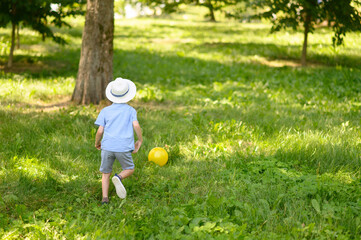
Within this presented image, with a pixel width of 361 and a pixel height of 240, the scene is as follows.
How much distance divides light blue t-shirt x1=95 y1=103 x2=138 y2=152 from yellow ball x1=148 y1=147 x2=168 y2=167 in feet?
3.04

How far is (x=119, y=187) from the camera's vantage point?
402 centimetres

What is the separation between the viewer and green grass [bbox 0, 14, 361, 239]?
3.55m

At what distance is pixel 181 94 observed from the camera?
9242 mm

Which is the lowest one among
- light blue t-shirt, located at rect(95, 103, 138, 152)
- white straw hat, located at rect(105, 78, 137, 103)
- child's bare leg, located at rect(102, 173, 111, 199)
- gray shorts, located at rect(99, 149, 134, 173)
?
child's bare leg, located at rect(102, 173, 111, 199)

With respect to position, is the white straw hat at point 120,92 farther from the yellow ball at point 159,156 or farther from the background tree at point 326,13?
the background tree at point 326,13

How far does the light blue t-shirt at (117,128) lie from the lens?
4.09m

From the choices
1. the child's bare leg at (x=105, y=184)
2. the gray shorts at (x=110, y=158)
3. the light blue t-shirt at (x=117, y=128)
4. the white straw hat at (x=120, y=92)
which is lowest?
the child's bare leg at (x=105, y=184)

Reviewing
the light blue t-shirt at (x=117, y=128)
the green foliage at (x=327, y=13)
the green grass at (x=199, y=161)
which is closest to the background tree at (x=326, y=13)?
the green foliage at (x=327, y=13)

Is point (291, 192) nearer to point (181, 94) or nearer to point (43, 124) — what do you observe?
point (43, 124)

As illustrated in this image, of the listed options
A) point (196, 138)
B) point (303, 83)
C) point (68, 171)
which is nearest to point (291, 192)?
point (196, 138)

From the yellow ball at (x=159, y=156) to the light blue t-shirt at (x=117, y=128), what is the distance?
93 centimetres

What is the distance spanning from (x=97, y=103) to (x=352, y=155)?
16.7 feet

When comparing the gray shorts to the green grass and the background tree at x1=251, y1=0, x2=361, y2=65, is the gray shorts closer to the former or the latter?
the green grass


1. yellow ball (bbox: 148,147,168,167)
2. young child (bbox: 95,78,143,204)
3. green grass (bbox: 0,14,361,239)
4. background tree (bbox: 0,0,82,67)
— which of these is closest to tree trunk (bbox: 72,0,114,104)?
green grass (bbox: 0,14,361,239)
